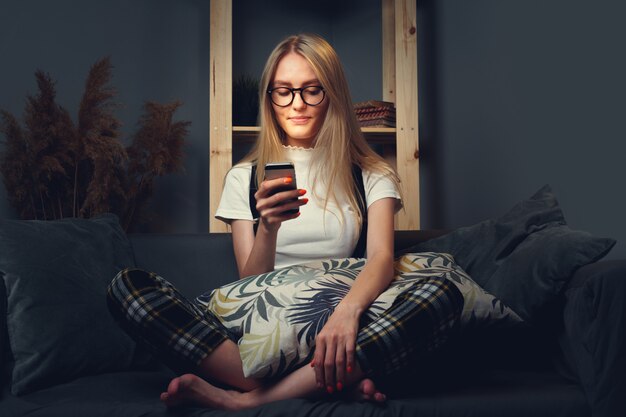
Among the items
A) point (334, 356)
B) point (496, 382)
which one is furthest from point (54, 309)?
point (496, 382)

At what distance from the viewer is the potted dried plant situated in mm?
2428

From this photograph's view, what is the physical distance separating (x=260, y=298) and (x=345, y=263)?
27 centimetres

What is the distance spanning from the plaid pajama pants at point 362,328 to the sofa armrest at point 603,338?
25 cm

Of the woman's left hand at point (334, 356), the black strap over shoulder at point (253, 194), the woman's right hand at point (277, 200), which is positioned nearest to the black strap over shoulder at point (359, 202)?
the black strap over shoulder at point (253, 194)

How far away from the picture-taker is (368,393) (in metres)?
1.15

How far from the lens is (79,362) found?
1448 mm

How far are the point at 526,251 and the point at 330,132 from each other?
620 millimetres

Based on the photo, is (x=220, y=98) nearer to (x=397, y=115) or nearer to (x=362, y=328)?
(x=397, y=115)

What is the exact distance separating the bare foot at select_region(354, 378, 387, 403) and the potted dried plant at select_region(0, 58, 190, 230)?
1.60m

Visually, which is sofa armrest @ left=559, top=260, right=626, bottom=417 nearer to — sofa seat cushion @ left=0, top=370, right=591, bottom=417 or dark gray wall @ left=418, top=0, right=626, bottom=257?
sofa seat cushion @ left=0, top=370, right=591, bottom=417

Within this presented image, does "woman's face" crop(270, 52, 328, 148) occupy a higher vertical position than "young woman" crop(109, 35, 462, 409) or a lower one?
higher

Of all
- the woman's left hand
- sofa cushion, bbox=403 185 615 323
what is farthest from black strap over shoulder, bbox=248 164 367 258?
the woman's left hand

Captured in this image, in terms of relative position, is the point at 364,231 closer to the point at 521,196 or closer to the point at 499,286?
the point at 499,286

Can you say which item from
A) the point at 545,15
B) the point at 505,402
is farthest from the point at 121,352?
the point at 545,15
